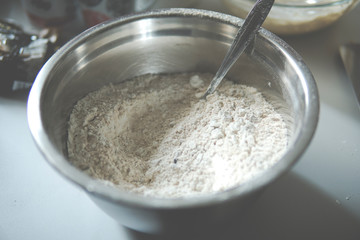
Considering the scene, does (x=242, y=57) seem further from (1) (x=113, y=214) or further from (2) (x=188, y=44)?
(1) (x=113, y=214)

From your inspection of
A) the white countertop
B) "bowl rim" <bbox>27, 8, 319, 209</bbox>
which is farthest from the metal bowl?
the white countertop

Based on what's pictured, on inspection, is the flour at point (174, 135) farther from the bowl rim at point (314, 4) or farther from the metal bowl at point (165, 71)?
the bowl rim at point (314, 4)

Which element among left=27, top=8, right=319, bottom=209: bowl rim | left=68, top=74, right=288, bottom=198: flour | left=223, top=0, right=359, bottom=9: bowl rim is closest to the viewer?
left=27, top=8, right=319, bottom=209: bowl rim

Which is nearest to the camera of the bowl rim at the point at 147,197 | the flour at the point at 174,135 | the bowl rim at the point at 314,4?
the bowl rim at the point at 147,197

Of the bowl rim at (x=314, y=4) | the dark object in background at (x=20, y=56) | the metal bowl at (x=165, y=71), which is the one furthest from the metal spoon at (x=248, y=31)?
the dark object in background at (x=20, y=56)

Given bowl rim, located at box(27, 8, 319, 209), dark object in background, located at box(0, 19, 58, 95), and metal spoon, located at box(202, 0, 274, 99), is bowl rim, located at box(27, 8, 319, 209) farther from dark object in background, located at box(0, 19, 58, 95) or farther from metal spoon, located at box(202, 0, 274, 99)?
dark object in background, located at box(0, 19, 58, 95)
